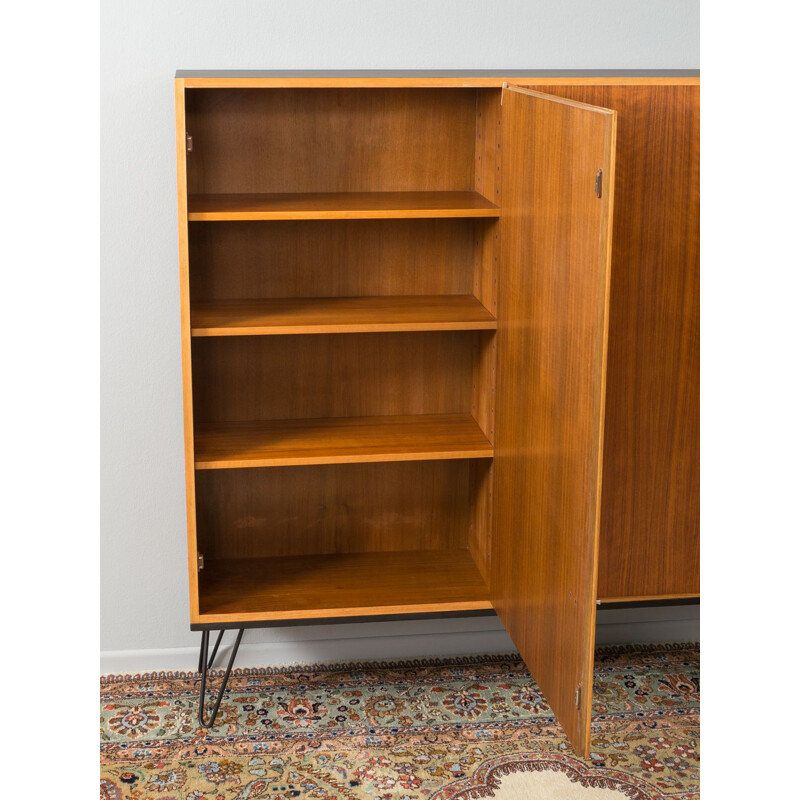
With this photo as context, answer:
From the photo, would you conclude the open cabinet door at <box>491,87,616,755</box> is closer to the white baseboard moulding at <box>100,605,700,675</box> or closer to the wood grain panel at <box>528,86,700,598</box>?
the wood grain panel at <box>528,86,700,598</box>

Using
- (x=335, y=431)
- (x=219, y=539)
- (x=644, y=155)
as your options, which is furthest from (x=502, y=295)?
(x=219, y=539)

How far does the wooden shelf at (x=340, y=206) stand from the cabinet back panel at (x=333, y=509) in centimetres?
76

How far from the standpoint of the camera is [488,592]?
2395 millimetres

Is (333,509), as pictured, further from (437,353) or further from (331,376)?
(437,353)

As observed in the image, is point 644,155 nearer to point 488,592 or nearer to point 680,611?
point 488,592

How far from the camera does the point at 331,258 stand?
246 centimetres

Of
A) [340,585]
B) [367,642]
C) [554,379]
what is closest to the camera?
[554,379]

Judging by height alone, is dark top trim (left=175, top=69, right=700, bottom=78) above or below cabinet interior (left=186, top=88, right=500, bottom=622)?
above

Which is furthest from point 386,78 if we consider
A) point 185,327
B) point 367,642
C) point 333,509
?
point 367,642

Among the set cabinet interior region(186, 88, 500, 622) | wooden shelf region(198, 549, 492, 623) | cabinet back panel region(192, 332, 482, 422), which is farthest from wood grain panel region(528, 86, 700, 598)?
cabinet back panel region(192, 332, 482, 422)

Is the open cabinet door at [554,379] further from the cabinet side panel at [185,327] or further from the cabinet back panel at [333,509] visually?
the cabinet side panel at [185,327]

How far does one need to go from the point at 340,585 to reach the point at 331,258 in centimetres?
88

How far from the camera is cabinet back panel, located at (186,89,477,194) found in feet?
7.66

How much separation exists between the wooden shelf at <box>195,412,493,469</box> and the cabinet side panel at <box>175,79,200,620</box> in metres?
0.08
